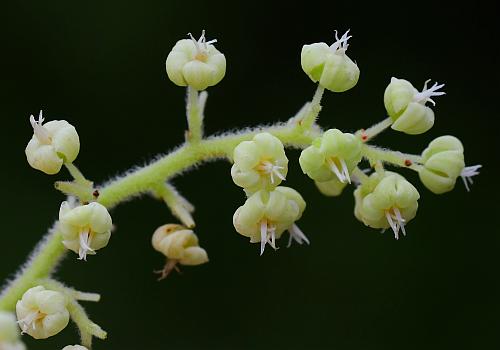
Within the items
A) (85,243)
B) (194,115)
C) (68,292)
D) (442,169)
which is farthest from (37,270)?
(442,169)

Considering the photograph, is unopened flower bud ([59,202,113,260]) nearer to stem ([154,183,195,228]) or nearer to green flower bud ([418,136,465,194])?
stem ([154,183,195,228])

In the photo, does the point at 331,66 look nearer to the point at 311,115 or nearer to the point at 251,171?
the point at 311,115

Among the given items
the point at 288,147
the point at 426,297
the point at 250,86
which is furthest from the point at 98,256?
the point at 288,147

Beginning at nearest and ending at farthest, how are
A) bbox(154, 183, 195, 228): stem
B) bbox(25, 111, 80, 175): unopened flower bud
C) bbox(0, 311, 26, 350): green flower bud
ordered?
bbox(0, 311, 26, 350): green flower bud, bbox(25, 111, 80, 175): unopened flower bud, bbox(154, 183, 195, 228): stem

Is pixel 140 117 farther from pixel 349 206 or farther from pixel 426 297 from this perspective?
pixel 426 297

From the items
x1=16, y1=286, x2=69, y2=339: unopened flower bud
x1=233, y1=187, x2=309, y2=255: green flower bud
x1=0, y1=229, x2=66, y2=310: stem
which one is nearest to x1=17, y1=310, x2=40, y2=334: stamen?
x1=16, y1=286, x2=69, y2=339: unopened flower bud
